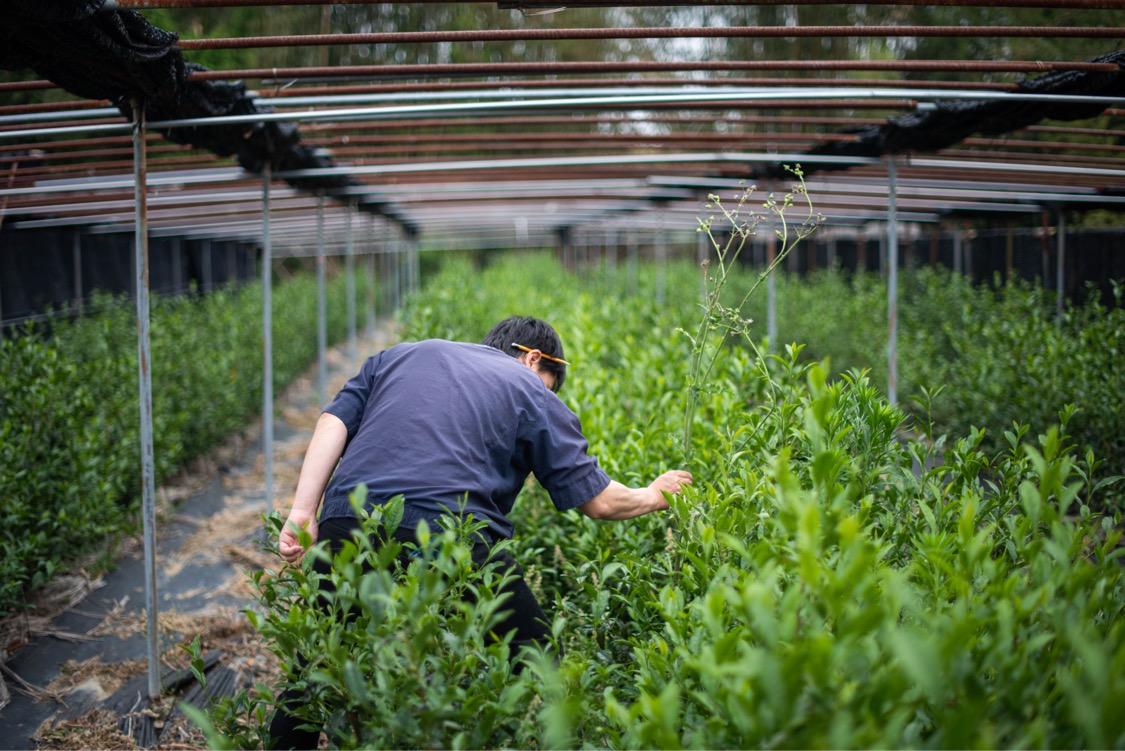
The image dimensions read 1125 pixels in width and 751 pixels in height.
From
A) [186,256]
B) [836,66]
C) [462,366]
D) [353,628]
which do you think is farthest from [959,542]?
[186,256]

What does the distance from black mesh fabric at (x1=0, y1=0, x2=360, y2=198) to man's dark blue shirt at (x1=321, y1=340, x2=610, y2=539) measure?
4.79 ft

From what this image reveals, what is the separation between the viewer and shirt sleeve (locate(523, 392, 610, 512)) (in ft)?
8.19

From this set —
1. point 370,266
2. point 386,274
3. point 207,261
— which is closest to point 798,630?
point 370,266

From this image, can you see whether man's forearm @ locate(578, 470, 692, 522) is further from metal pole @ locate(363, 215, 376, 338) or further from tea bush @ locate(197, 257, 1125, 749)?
metal pole @ locate(363, 215, 376, 338)

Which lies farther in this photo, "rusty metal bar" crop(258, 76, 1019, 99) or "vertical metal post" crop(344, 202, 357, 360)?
"vertical metal post" crop(344, 202, 357, 360)

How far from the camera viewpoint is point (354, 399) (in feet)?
8.71

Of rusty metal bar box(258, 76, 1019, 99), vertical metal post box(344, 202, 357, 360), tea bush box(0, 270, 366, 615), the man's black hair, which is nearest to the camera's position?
the man's black hair

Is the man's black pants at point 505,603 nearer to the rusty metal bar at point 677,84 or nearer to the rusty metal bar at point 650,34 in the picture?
the rusty metal bar at point 650,34

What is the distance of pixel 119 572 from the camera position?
544 centimetres

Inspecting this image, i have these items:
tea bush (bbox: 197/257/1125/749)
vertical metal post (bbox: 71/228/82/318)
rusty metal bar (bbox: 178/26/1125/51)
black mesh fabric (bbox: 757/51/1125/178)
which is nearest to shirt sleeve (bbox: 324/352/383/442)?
tea bush (bbox: 197/257/1125/749)

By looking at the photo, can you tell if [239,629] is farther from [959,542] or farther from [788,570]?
[959,542]

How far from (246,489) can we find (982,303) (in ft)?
23.5

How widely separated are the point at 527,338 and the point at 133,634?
324 centimetres

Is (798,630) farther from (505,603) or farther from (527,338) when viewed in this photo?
(527,338)
